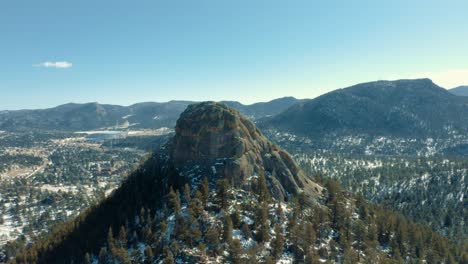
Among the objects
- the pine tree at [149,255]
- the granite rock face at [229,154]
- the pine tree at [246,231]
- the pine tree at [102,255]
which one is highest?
the granite rock face at [229,154]

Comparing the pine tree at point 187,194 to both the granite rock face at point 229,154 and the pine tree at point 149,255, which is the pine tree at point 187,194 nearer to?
the granite rock face at point 229,154

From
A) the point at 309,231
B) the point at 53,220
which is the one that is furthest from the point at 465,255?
the point at 53,220

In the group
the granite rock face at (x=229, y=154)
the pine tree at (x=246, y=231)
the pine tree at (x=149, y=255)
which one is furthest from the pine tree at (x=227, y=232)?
the granite rock face at (x=229, y=154)

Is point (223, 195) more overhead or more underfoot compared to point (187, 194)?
more underfoot

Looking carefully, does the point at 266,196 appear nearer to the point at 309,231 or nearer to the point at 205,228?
the point at 309,231

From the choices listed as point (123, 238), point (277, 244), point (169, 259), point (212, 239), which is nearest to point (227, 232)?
point (212, 239)

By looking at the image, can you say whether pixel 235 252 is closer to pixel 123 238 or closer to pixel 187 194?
pixel 187 194
